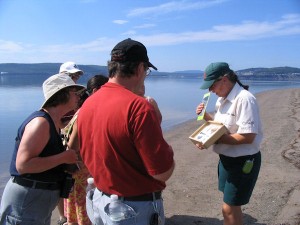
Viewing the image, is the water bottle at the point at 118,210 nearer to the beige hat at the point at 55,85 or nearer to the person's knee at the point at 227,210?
the beige hat at the point at 55,85

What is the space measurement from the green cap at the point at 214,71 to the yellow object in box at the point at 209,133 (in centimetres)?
40

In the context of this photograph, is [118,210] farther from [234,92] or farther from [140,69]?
[234,92]

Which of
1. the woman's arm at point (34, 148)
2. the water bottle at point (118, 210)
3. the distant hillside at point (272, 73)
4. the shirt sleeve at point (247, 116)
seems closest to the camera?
the water bottle at point (118, 210)

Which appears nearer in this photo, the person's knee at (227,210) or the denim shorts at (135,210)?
the denim shorts at (135,210)

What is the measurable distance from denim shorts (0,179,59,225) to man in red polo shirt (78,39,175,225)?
0.62 meters

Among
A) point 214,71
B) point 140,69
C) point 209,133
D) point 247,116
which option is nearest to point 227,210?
point 209,133

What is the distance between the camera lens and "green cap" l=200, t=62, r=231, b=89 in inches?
131

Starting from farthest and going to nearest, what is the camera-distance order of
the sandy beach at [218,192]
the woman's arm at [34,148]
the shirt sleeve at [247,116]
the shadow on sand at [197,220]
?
the sandy beach at [218,192], the shadow on sand at [197,220], the shirt sleeve at [247,116], the woman's arm at [34,148]

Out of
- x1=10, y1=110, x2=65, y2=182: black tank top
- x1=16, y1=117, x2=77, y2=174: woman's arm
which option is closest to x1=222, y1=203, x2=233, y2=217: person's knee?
x1=10, y1=110, x2=65, y2=182: black tank top

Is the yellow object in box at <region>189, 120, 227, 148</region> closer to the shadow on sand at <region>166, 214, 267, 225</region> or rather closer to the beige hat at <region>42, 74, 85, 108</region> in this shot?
the beige hat at <region>42, 74, 85, 108</region>

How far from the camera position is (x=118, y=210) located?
2150mm

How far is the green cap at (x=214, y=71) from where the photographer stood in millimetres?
3316

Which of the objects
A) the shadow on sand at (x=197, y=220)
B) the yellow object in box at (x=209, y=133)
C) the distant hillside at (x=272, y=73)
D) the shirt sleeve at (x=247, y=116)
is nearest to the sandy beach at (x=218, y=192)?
the shadow on sand at (x=197, y=220)

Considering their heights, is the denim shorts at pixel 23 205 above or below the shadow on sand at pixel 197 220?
above
